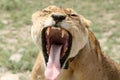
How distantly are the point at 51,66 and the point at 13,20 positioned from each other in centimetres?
485

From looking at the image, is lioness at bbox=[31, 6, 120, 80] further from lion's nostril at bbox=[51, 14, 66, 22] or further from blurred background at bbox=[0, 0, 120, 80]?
blurred background at bbox=[0, 0, 120, 80]

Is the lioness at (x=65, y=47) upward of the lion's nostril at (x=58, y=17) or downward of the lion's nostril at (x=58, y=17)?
downward

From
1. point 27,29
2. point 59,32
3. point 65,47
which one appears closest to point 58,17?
point 59,32

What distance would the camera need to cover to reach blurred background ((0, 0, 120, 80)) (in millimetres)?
6262

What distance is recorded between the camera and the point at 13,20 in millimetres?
8461

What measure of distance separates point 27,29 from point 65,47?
14.1 feet

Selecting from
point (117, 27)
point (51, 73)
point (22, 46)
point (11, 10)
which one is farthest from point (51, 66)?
point (11, 10)

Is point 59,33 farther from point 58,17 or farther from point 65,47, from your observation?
point 58,17

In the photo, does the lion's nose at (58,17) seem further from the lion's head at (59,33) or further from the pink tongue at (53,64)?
the pink tongue at (53,64)

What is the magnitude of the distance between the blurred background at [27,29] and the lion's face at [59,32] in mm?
2281

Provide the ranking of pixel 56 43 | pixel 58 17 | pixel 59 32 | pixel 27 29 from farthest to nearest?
1. pixel 27 29
2. pixel 56 43
3. pixel 59 32
4. pixel 58 17

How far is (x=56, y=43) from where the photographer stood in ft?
12.4

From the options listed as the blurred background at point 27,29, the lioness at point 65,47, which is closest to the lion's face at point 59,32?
the lioness at point 65,47

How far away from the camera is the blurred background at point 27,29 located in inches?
247
